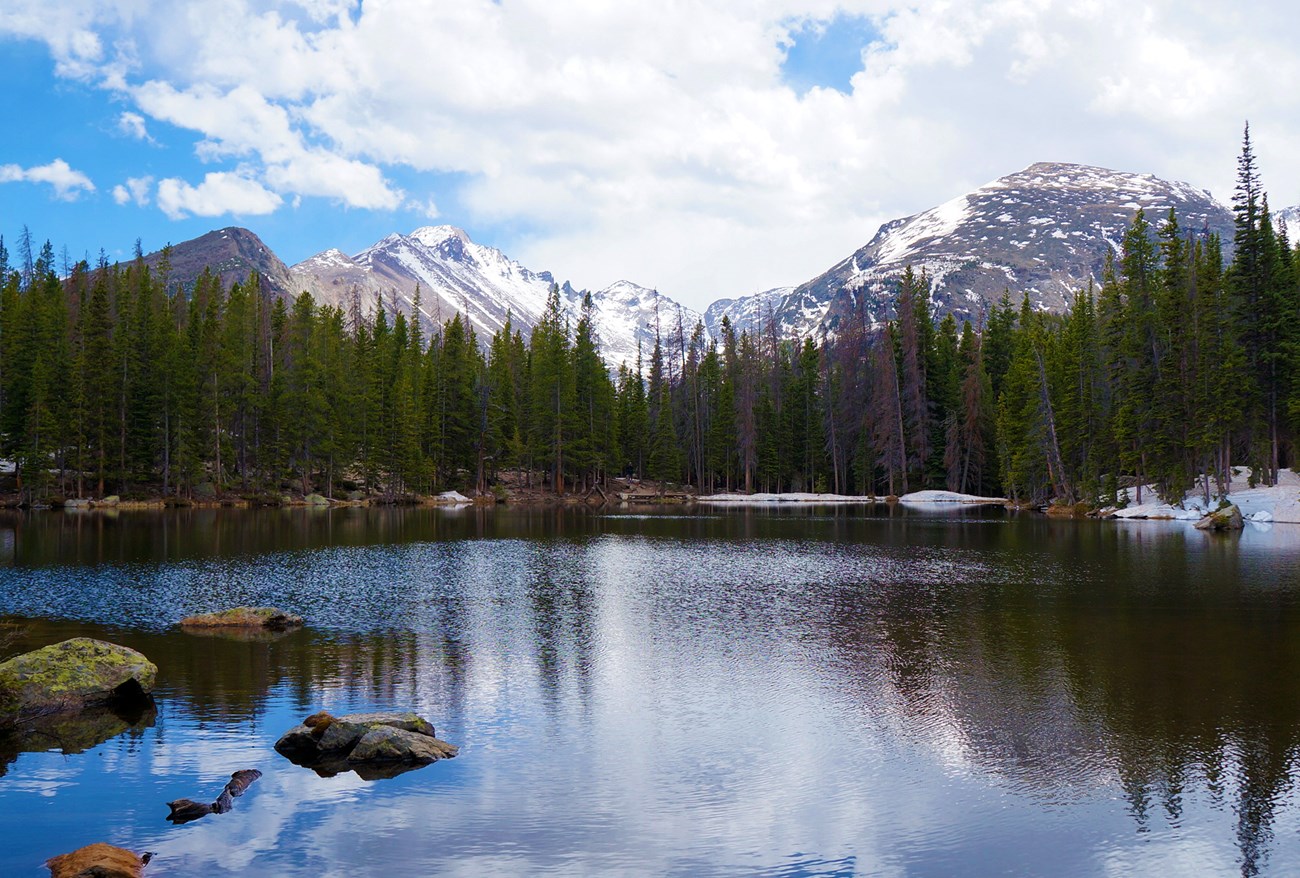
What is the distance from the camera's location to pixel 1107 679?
59.6 feet

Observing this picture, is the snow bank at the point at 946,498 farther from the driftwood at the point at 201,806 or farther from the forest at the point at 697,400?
the driftwood at the point at 201,806

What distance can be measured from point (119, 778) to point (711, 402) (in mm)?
115048

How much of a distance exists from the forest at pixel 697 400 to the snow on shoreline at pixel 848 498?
13.5ft

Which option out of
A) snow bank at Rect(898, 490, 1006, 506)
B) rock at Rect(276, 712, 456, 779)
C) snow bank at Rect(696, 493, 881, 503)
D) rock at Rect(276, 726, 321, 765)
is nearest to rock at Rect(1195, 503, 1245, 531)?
snow bank at Rect(898, 490, 1006, 506)

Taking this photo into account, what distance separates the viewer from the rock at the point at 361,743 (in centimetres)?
1368

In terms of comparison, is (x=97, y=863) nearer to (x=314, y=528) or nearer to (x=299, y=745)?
(x=299, y=745)

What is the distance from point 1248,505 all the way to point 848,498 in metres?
48.6

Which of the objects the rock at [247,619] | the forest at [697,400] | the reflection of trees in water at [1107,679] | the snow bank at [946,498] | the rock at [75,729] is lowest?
the reflection of trees in water at [1107,679]

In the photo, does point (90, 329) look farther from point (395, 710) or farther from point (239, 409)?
point (395, 710)

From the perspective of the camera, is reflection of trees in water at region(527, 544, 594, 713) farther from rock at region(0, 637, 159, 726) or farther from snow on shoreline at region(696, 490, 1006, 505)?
snow on shoreline at region(696, 490, 1006, 505)

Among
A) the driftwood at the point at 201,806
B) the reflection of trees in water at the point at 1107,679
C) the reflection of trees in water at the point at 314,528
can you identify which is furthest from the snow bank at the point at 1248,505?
the driftwood at the point at 201,806

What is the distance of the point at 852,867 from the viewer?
1002cm

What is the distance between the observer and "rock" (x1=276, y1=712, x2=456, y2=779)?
13.7m

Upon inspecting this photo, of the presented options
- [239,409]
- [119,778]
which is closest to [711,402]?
[239,409]
